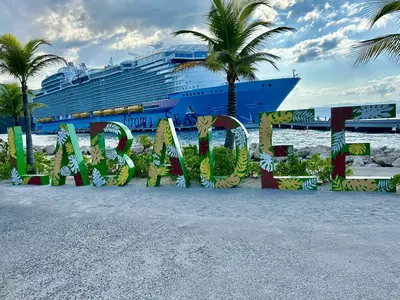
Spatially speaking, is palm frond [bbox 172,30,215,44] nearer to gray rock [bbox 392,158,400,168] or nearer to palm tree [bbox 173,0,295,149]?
palm tree [bbox 173,0,295,149]

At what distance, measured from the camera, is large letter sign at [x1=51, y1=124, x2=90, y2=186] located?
6.29 metres

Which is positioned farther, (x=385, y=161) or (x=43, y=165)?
(x=43, y=165)

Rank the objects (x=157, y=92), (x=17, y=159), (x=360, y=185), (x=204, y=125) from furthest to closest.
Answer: (x=157, y=92), (x=17, y=159), (x=204, y=125), (x=360, y=185)

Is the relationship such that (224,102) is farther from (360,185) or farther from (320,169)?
(360,185)

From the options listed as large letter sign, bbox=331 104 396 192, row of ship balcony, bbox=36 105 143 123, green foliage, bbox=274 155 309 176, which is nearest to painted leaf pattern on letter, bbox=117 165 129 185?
green foliage, bbox=274 155 309 176

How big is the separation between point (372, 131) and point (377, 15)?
2198 cm

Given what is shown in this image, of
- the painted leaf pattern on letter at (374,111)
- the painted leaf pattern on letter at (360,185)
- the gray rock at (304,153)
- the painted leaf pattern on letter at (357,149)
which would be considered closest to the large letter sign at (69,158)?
the painted leaf pattern on letter at (360,185)

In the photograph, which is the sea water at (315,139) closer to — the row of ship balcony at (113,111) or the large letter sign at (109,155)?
the row of ship balcony at (113,111)

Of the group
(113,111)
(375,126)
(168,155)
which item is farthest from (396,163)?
(113,111)

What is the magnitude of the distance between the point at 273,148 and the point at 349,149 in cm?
118

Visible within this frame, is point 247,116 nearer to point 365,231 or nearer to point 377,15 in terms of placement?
point 377,15

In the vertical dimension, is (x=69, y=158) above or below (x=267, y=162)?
above

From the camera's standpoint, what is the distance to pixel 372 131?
24.4 m

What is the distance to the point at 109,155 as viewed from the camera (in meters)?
6.19
